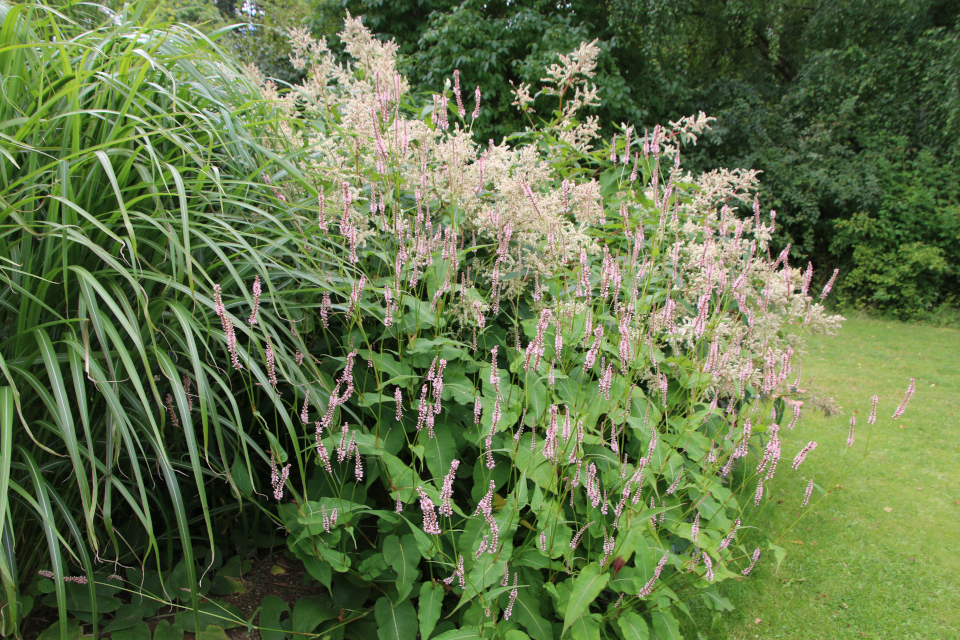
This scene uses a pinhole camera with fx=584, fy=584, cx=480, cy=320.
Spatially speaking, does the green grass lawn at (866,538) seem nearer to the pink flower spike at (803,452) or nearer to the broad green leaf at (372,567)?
the pink flower spike at (803,452)

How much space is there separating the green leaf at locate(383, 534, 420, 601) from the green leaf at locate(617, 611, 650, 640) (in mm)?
658

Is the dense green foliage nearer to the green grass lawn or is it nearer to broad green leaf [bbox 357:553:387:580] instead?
the green grass lawn

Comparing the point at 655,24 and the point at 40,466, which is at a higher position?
the point at 655,24

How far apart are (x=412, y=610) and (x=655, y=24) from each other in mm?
12102

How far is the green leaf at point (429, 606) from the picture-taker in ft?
5.36

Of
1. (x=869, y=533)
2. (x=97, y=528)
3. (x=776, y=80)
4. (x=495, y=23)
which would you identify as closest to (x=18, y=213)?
(x=97, y=528)

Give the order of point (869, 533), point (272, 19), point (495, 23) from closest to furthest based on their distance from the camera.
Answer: point (869, 533) → point (495, 23) → point (272, 19)

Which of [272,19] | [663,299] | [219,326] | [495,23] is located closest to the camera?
[219,326]

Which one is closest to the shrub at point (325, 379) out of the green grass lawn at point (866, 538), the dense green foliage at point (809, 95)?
the green grass lawn at point (866, 538)

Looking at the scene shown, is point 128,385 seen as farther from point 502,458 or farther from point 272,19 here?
point 272,19

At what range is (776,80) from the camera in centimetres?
1412

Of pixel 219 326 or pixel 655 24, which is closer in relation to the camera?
pixel 219 326

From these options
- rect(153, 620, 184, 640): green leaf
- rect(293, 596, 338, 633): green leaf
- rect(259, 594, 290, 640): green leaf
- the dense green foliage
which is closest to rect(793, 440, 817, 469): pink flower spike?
rect(293, 596, 338, 633): green leaf

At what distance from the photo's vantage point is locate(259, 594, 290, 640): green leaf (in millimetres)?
1767
